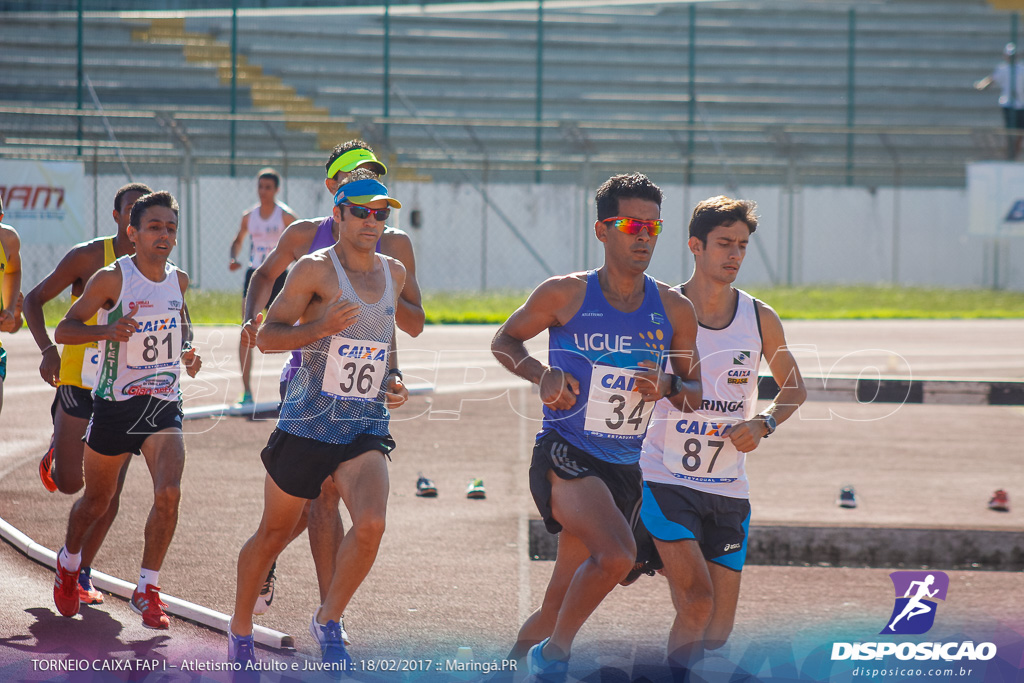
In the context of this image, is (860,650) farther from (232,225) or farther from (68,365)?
(232,225)

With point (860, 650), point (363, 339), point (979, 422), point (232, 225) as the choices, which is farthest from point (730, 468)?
point (232, 225)

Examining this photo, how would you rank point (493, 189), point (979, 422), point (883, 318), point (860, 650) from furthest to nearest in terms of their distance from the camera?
point (493, 189)
point (883, 318)
point (979, 422)
point (860, 650)

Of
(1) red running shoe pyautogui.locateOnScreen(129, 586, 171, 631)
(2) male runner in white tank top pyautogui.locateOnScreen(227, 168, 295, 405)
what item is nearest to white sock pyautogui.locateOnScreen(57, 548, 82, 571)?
(1) red running shoe pyautogui.locateOnScreen(129, 586, 171, 631)

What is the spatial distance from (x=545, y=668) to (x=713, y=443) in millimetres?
1181

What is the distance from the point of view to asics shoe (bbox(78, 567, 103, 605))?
5621mm

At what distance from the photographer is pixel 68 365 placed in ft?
20.3

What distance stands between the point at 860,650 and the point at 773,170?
77.2 ft

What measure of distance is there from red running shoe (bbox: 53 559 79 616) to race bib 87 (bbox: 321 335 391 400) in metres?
1.70

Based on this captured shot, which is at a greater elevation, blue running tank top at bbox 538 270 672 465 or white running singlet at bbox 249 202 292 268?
white running singlet at bbox 249 202 292 268

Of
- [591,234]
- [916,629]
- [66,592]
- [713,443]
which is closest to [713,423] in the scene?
[713,443]

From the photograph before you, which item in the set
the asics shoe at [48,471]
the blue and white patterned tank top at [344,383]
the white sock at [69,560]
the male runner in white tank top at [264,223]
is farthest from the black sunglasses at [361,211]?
the male runner in white tank top at [264,223]

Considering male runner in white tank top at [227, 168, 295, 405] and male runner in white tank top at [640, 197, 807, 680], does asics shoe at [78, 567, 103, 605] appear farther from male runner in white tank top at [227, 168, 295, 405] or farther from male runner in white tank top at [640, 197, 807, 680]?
male runner in white tank top at [227, 168, 295, 405]

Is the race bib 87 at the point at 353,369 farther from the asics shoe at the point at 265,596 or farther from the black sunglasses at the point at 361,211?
the asics shoe at the point at 265,596

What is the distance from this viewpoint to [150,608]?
5242 millimetres
